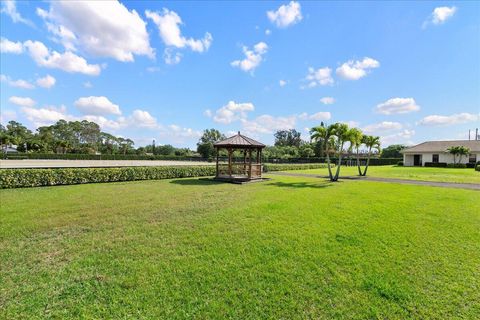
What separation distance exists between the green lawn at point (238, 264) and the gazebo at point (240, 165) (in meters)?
7.71

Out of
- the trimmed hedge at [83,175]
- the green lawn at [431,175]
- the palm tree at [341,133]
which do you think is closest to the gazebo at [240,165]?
the trimmed hedge at [83,175]

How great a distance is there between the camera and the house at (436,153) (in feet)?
A: 112

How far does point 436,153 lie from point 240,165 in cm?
3486

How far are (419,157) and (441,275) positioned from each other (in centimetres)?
4240

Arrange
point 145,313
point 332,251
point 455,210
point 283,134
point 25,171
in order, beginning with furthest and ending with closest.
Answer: point 283,134, point 25,171, point 455,210, point 332,251, point 145,313

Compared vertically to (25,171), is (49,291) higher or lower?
lower

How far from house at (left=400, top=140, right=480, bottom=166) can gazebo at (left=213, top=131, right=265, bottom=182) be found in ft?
111

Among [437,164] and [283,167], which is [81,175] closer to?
[283,167]

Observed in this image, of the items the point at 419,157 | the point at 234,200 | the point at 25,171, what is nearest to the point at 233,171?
the point at 234,200

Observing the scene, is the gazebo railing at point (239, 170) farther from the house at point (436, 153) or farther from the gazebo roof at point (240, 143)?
the house at point (436, 153)

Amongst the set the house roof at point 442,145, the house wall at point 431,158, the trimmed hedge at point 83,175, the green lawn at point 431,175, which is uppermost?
the house roof at point 442,145

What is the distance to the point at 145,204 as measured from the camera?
7.75 metres

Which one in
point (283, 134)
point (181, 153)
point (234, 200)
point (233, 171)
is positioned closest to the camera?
point (234, 200)

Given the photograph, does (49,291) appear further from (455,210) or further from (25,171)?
(25,171)
